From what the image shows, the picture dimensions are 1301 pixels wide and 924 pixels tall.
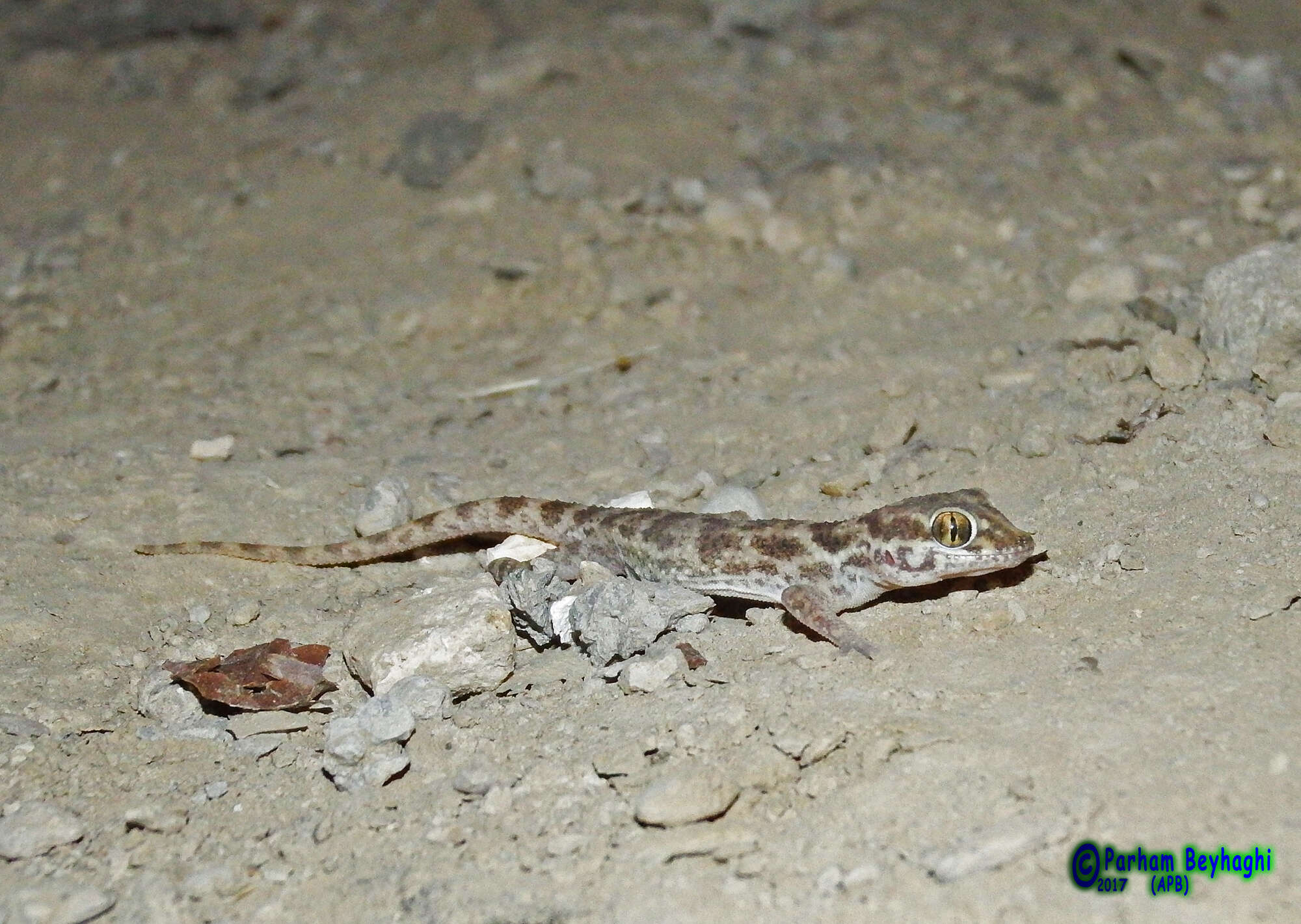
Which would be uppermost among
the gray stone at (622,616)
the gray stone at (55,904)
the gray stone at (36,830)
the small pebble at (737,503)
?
the gray stone at (622,616)

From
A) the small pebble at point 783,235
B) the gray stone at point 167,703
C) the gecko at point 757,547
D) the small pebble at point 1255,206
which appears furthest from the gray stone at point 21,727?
the small pebble at point 1255,206

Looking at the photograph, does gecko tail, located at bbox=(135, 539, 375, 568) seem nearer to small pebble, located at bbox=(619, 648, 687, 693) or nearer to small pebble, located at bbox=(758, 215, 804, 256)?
small pebble, located at bbox=(619, 648, 687, 693)

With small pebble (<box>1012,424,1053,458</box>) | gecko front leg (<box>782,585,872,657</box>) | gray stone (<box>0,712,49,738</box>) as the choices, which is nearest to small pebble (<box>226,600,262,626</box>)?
gray stone (<box>0,712,49,738</box>)

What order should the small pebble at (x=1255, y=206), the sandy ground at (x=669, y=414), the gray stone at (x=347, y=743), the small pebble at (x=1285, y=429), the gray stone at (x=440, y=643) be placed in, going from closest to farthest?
the sandy ground at (x=669, y=414), the gray stone at (x=347, y=743), the gray stone at (x=440, y=643), the small pebble at (x=1285, y=429), the small pebble at (x=1255, y=206)

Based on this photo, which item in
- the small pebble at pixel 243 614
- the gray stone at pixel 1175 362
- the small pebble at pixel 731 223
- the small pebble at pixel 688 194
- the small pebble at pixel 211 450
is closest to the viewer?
the small pebble at pixel 243 614

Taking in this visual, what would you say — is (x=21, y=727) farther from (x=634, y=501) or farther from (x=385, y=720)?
(x=634, y=501)

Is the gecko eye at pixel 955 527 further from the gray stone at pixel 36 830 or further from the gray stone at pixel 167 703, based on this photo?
the gray stone at pixel 36 830

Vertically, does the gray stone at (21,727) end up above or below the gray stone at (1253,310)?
below
